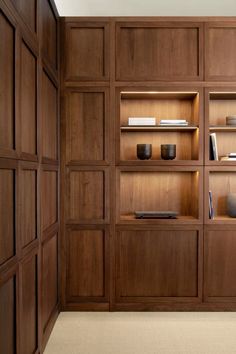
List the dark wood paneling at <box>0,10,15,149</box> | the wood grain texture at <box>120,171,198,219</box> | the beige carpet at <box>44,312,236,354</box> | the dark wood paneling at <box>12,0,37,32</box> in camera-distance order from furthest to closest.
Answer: the wood grain texture at <box>120,171,198,219</box> → the beige carpet at <box>44,312,236,354</box> → the dark wood paneling at <box>12,0,37,32</box> → the dark wood paneling at <box>0,10,15,149</box>

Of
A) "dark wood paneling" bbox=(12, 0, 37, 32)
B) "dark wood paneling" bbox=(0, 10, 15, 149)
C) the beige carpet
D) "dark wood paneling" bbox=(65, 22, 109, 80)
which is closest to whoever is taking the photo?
"dark wood paneling" bbox=(0, 10, 15, 149)

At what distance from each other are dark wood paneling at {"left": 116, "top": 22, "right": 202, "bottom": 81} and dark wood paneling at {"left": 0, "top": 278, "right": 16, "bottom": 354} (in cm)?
233

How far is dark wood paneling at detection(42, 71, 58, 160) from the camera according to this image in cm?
287

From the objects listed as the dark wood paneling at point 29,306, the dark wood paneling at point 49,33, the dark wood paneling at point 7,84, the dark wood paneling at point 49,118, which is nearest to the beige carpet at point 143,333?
the dark wood paneling at point 29,306

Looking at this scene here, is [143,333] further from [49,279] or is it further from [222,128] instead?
[222,128]

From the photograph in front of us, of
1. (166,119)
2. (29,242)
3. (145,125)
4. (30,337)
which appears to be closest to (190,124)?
(166,119)

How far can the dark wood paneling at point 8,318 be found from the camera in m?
1.82

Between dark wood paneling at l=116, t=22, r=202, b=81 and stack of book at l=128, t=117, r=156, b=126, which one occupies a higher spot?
dark wood paneling at l=116, t=22, r=202, b=81

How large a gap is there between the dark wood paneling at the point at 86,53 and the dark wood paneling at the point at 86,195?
95 cm

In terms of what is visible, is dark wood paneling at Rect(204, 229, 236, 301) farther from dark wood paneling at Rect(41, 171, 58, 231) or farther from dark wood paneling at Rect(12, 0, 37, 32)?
dark wood paneling at Rect(12, 0, 37, 32)

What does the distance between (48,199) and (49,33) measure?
4.59ft

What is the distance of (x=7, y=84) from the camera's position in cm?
192

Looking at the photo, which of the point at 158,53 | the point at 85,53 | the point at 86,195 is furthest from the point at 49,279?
the point at 158,53

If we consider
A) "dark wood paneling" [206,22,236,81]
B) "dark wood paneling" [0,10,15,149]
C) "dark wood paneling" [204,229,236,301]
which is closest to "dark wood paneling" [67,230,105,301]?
"dark wood paneling" [204,229,236,301]
